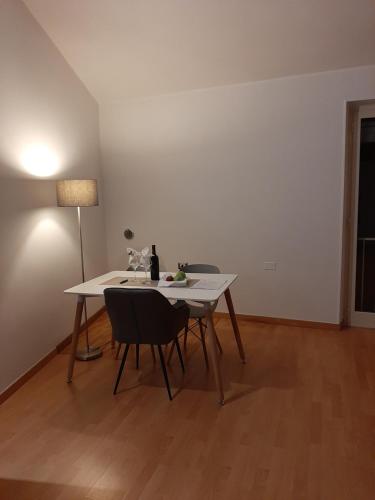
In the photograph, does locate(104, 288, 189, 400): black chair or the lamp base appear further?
the lamp base

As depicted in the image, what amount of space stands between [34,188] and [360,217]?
3107 millimetres

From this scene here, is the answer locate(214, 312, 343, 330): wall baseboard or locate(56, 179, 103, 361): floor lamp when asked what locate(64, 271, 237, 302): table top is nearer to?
locate(56, 179, 103, 361): floor lamp

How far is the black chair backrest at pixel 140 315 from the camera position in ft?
8.15

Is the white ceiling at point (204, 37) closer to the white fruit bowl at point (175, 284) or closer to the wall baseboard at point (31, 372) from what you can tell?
the white fruit bowl at point (175, 284)

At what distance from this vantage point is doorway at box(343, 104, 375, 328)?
12.1ft

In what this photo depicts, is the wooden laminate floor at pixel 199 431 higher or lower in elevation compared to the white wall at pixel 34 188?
lower

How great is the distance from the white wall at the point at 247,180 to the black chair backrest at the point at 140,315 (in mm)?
1700

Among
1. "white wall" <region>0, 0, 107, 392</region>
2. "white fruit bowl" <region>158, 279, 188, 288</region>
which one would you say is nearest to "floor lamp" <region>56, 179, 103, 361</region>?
"white wall" <region>0, 0, 107, 392</region>

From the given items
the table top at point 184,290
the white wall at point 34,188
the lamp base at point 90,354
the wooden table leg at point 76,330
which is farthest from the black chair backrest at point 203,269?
the white wall at point 34,188

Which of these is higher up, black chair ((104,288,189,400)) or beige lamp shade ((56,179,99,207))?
beige lamp shade ((56,179,99,207))

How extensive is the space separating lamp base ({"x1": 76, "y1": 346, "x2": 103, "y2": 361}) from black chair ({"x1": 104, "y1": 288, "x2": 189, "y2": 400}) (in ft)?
3.02

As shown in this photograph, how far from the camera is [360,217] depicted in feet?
12.5

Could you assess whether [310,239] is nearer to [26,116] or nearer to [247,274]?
[247,274]

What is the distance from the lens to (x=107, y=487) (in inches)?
76.0
